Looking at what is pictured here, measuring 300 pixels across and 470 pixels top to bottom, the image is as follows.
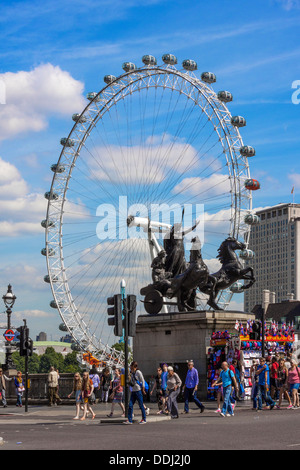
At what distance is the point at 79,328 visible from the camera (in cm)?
→ 6512

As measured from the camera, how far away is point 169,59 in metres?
51.5

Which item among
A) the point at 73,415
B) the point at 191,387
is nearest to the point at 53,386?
the point at 73,415

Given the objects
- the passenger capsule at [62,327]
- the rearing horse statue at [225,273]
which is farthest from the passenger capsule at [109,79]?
the rearing horse statue at [225,273]

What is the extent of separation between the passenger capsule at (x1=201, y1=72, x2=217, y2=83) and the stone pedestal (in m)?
19.8

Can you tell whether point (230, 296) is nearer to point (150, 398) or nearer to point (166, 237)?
point (166, 237)

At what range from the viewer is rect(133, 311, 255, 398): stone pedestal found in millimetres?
33375

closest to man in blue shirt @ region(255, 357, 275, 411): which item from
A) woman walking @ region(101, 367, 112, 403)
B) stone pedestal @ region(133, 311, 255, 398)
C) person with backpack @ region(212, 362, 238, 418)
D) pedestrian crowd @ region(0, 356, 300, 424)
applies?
pedestrian crowd @ region(0, 356, 300, 424)

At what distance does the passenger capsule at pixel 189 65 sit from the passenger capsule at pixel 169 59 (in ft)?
2.00

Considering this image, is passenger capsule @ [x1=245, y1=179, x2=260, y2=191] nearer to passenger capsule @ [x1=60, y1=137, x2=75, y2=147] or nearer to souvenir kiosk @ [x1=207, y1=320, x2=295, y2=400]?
passenger capsule @ [x1=60, y1=137, x2=75, y2=147]

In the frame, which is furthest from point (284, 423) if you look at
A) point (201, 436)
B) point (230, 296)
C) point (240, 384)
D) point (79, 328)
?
point (79, 328)

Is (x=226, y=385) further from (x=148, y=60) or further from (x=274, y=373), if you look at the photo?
(x=148, y=60)

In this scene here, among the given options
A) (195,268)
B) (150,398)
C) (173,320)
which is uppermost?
(195,268)

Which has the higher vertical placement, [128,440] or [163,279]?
[163,279]

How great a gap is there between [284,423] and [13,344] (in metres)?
20.9
